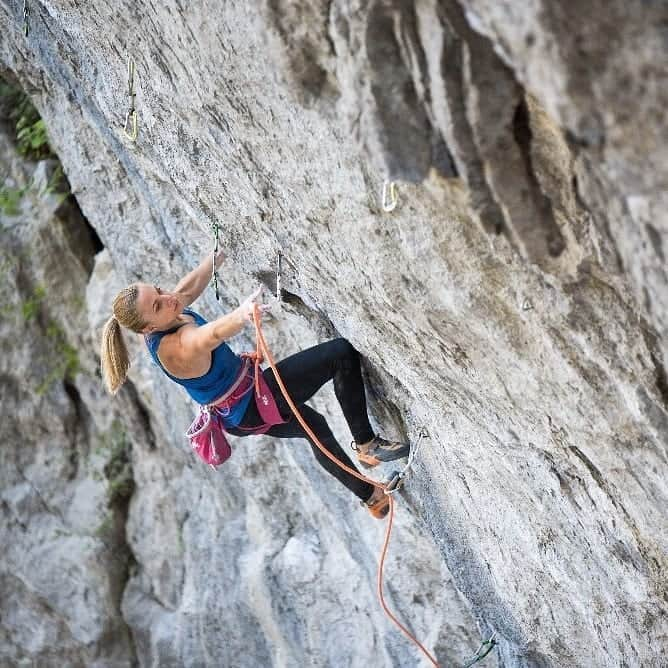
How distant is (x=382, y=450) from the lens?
4297 mm

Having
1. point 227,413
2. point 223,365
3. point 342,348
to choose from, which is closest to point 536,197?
point 342,348

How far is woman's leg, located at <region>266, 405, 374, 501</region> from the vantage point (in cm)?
448

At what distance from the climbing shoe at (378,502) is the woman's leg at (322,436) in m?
0.06

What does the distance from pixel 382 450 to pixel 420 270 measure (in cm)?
157

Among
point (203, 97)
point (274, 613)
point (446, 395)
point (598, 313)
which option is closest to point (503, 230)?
point (598, 313)

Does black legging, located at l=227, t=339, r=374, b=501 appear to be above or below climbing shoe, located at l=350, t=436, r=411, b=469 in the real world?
above

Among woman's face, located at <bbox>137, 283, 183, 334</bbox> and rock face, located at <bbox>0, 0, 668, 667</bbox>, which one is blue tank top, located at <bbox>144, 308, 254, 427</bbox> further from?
rock face, located at <bbox>0, 0, 668, 667</bbox>

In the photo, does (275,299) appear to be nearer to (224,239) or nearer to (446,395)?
(224,239)

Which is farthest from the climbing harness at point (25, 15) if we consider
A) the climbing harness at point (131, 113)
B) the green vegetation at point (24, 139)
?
the green vegetation at point (24, 139)

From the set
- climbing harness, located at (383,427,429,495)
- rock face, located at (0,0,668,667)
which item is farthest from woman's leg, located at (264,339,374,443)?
climbing harness, located at (383,427,429,495)

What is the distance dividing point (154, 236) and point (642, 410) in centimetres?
405

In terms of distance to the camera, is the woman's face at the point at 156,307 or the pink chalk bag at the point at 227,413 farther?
the pink chalk bag at the point at 227,413

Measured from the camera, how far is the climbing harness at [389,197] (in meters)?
2.75

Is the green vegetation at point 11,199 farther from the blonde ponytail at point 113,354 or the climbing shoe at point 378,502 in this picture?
the climbing shoe at point 378,502
